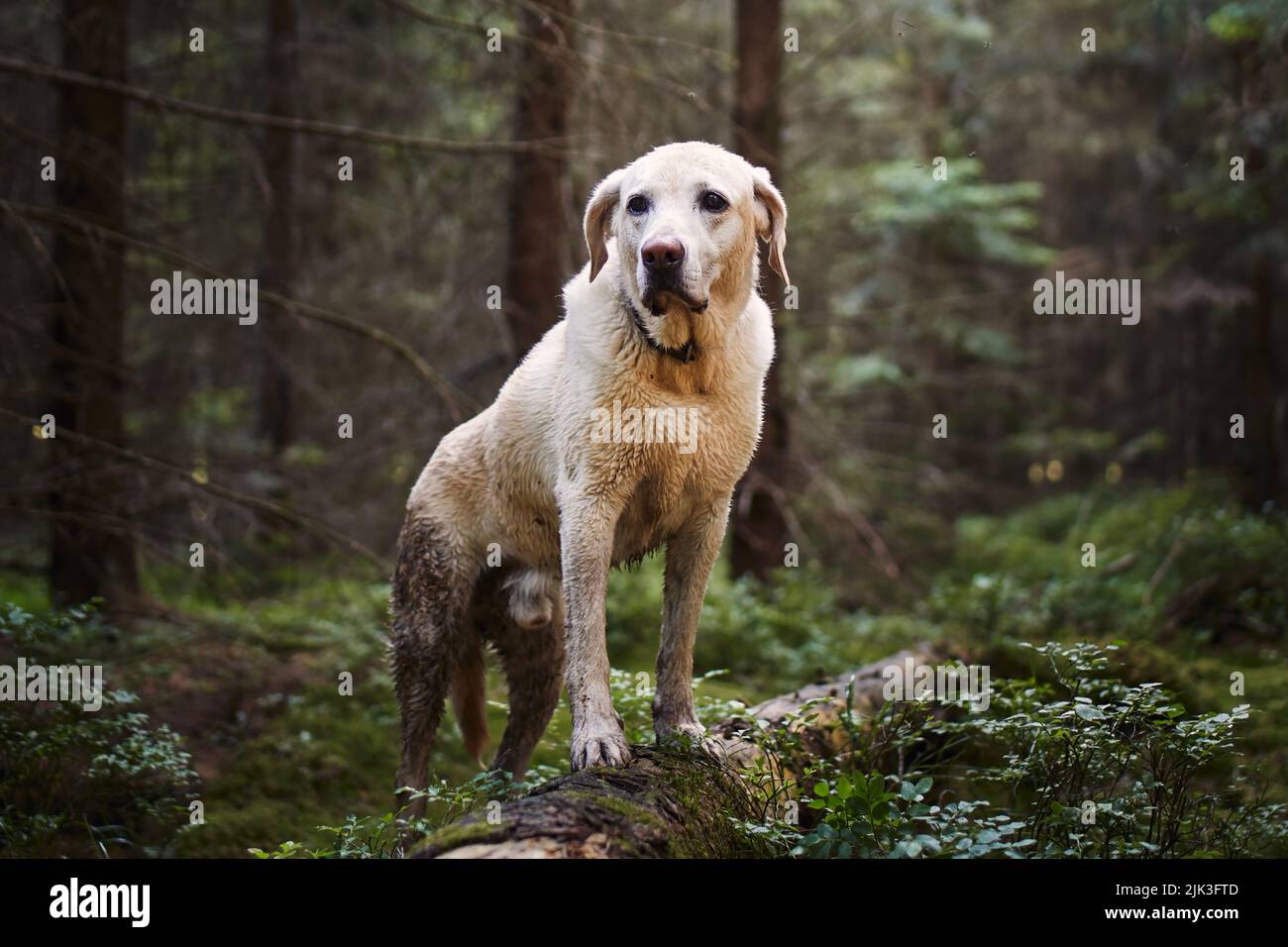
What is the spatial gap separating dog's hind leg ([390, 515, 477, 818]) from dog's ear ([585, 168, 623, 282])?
1.56m

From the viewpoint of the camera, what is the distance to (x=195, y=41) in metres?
8.80

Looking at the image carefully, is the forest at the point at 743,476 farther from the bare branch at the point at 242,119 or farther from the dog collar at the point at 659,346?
the dog collar at the point at 659,346

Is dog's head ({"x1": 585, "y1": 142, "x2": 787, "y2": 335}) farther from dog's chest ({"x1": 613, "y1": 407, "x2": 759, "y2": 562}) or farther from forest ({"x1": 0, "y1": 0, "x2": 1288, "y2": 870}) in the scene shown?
forest ({"x1": 0, "y1": 0, "x2": 1288, "y2": 870})

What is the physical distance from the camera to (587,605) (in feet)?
15.7

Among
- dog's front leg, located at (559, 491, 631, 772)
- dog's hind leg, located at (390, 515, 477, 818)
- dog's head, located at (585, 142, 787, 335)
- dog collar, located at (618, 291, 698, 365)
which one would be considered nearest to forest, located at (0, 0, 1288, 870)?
dog's front leg, located at (559, 491, 631, 772)

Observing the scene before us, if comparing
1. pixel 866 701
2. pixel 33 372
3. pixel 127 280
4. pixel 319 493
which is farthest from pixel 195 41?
pixel 866 701

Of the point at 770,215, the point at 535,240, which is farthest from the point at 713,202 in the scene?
the point at 535,240

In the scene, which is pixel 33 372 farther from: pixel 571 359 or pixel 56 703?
pixel 571 359

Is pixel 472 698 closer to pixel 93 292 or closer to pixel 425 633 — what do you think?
pixel 425 633

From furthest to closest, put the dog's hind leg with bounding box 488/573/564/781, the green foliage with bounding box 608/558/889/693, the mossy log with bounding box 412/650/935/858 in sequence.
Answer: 1. the green foliage with bounding box 608/558/889/693
2. the dog's hind leg with bounding box 488/573/564/781
3. the mossy log with bounding box 412/650/935/858

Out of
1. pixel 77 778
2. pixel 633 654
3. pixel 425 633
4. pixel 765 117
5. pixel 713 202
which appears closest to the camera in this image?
pixel 713 202

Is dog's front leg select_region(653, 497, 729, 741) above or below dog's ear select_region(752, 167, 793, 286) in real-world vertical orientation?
below

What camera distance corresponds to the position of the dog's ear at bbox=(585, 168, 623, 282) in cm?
507

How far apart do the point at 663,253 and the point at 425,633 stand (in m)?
2.38
